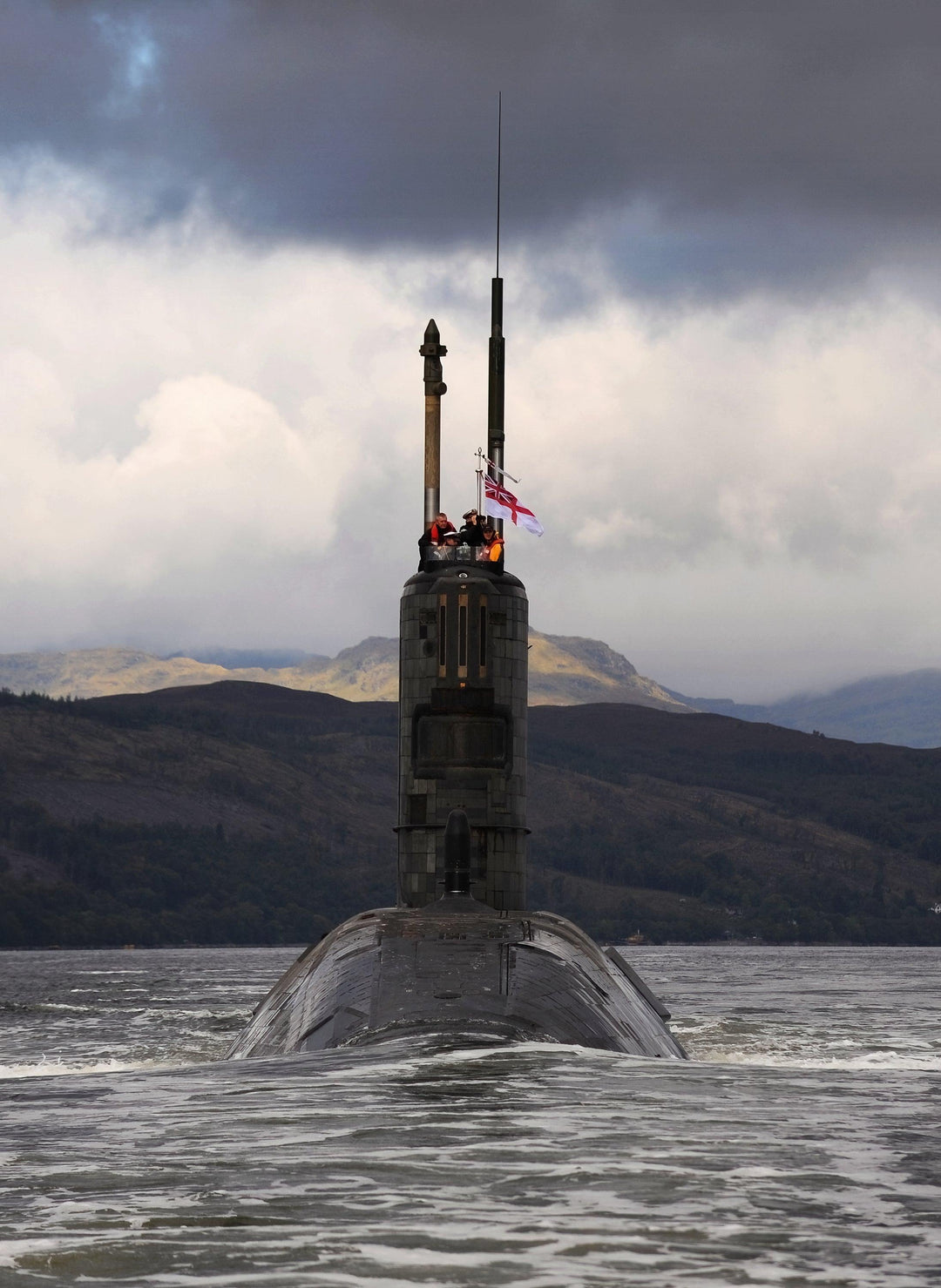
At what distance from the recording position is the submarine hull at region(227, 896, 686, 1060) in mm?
24094

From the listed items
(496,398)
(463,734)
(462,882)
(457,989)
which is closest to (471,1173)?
(457,989)

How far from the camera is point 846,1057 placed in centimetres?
3916

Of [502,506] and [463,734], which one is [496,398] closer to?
[502,506]

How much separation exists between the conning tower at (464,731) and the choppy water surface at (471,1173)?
8.57 metres

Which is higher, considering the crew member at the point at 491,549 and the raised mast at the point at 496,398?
the raised mast at the point at 496,398

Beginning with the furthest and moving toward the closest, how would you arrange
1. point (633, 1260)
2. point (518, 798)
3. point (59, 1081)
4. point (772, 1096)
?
point (518, 798), point (59, 1081), point (772, 1096), point (633, 1260)

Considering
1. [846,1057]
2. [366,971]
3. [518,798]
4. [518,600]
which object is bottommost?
[846,1057]

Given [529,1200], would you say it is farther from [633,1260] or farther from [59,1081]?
[59,1081]

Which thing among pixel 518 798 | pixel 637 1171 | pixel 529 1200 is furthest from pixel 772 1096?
pixel 518 798

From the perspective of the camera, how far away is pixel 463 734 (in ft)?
108

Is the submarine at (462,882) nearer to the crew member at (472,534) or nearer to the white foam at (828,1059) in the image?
the crew member at (472,534)

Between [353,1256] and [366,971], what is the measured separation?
14.5 metres

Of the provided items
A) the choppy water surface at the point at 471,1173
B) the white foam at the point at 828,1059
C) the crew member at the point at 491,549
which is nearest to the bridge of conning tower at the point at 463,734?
the crew member at the point at 491,549

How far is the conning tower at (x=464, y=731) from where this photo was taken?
108ft
